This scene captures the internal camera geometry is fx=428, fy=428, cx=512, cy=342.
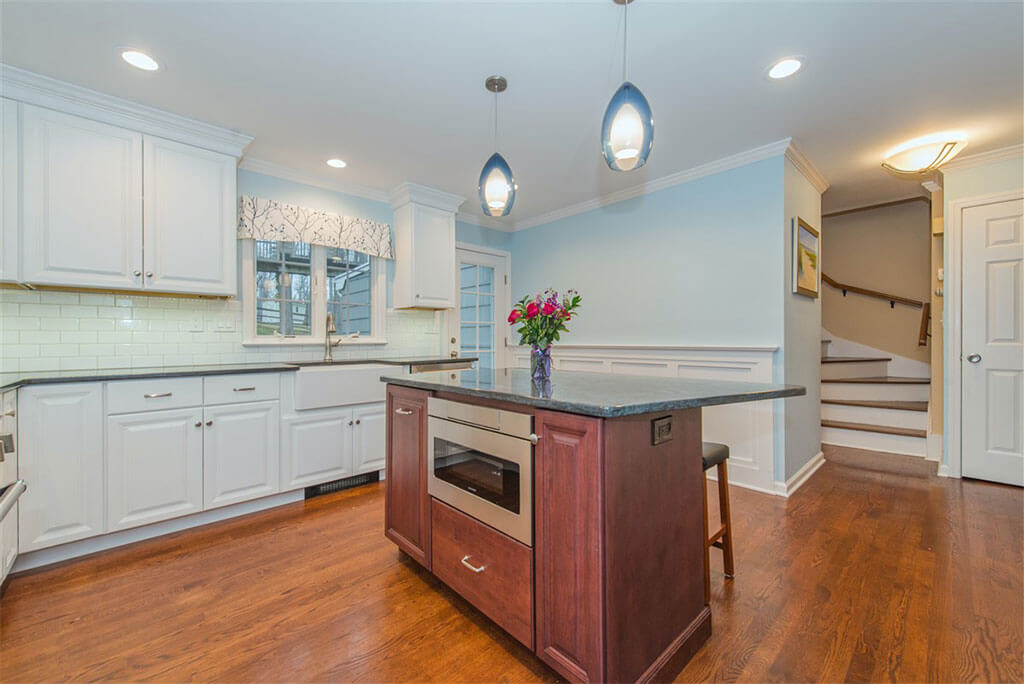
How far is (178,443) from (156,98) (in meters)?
1.96

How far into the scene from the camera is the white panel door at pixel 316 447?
2.89 m

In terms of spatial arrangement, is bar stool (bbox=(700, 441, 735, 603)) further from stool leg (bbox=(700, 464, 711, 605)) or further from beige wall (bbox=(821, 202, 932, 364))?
beige wall (bbox=(821, 202, 932, 364))

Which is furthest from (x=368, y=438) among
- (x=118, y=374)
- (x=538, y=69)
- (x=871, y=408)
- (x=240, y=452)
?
(x=871, y=408)

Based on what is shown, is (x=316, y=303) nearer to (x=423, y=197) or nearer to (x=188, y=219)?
(x=188, y=219)

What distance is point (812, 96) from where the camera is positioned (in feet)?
7.95

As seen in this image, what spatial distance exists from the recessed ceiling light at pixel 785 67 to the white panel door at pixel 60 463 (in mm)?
3818

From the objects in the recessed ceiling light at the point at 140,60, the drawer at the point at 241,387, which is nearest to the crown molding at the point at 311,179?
the recessed ceiling light at the point at 140,60

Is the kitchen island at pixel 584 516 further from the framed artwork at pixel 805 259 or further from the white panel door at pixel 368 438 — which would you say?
the framed artwork at pixel 805 259

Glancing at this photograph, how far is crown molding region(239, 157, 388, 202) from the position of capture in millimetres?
3250

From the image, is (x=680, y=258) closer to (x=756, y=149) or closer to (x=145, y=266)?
(x=756, y=149)

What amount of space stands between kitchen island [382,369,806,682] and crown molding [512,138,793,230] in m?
2.25

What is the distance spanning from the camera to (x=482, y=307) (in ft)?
16.4

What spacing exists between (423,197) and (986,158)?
437 cm

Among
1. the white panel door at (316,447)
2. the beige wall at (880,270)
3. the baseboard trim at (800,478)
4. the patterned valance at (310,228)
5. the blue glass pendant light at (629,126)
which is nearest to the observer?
the blue glass pendant light at (629,126)
